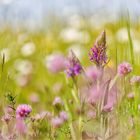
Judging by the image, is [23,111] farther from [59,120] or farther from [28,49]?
[28,49]

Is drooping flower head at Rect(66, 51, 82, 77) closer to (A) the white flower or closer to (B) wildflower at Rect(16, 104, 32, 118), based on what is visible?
(B) wildflower at Rect(16, 104, 32, 118)

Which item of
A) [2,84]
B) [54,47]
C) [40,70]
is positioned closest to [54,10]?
[54,47]

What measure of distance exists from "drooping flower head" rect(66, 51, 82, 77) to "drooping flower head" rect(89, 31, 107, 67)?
4 centimetres

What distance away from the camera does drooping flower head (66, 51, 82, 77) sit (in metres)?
1.18

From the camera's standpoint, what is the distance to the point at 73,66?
119cm

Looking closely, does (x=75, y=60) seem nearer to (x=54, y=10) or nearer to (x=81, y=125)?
(x=81, y=125)

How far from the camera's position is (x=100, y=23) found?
235 inches

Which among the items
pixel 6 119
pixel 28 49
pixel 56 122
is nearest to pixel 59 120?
pixel 56 122

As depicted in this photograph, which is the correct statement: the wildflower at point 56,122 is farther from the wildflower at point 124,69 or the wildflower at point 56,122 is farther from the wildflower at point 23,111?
the wildflower at point 124,69

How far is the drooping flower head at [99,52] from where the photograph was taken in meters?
→ 1.19

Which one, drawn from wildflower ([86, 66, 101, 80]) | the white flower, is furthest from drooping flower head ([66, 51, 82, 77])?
the white flower

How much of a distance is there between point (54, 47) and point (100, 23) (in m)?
1.16

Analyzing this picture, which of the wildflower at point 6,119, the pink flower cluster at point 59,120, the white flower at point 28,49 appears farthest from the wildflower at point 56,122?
the white flower at point 28,49

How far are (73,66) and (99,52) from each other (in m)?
0.07
